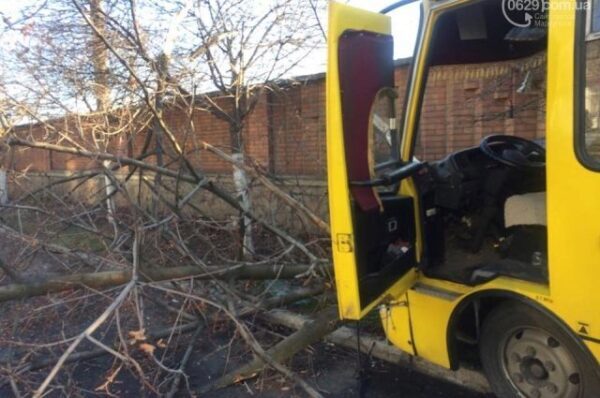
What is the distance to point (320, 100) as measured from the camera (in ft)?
26.3

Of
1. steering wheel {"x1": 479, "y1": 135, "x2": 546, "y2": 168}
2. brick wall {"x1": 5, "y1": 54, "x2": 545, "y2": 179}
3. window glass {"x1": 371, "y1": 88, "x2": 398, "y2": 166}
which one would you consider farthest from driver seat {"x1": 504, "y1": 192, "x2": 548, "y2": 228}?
brick wall {"x1": 5, "y1": 54, "x2": 545, "y2": 179}

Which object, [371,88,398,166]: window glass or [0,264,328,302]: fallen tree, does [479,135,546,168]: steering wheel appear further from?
[0,264,328,302]: fallen tree

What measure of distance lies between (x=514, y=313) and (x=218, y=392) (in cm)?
209

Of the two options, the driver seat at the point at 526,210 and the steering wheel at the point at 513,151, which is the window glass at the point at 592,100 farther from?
the steering wheel at the point at 513,151

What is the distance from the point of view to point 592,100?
2332 mm

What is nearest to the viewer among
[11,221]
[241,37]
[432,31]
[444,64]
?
[432,31]

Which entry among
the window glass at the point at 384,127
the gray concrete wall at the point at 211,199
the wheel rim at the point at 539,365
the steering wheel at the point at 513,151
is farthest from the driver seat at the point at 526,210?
the gray concrete wall at the point at 211,199

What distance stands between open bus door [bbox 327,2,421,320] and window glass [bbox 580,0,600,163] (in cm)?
93

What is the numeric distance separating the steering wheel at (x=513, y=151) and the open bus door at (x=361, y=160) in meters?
0.74

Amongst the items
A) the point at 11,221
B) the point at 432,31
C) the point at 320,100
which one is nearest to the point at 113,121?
the point at 11,221

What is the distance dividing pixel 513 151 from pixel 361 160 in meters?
1.40

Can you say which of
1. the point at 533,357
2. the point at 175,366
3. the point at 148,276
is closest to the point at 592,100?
the point at 533,357

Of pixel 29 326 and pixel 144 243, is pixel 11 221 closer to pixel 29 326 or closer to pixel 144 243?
pixel 29 326

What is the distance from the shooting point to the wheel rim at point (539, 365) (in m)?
2.66
